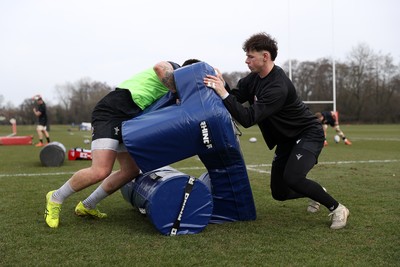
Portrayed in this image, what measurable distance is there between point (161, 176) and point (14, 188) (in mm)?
3431

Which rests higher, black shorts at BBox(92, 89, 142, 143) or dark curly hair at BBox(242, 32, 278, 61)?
dark curly hair at BBox(242, 32, 278, 61)

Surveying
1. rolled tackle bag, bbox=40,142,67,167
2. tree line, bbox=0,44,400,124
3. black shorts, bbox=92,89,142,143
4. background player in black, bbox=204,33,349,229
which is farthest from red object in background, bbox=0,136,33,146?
tree line, bbox=0,44,400,124

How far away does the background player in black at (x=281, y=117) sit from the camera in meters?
4.14

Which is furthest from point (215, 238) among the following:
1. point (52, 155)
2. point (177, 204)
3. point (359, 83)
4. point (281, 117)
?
point (359, 83)

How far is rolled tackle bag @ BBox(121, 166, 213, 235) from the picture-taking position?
3963 millimetres

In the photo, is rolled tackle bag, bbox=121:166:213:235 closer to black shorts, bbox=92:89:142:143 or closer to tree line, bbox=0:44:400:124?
black shorts, bbox=92:89:142:143

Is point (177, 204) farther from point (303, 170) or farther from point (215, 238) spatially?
point (303, 170)

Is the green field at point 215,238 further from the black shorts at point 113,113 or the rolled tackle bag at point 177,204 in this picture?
the black shorts at point 113,113

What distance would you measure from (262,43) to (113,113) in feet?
5.45

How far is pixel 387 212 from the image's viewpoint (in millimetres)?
4773

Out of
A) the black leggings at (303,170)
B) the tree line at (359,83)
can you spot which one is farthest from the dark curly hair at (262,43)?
the tree line at (359,83)

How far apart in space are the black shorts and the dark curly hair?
4.30 feet

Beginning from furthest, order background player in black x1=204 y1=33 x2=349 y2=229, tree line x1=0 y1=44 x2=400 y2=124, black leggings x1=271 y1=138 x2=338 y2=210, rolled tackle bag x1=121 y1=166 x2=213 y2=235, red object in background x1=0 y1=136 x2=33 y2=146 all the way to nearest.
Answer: tree line x1=0 y1=44 x2=400 y2=124 < red object in background x1=0 y1=136 x2=33 y2=146 < black leggings x1=271 y1=138 x2=338 y2=210 < background player in black x1=204 y1=33 x2=349 y2=229 < rolled tackle bag x1=121 y1=166 x2=213 y2=235

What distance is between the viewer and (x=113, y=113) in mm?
4426
